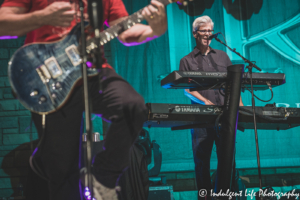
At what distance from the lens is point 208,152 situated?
2791mm

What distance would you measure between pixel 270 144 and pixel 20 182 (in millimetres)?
3395

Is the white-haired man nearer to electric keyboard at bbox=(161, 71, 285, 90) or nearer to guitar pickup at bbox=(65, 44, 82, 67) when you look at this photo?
electric keyboard at bbox=(161, 71, 285, 90)

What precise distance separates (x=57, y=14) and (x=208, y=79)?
1.30m

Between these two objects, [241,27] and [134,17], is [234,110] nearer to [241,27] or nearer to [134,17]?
[134,17]

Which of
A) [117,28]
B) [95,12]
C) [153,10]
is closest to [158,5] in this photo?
[153,10]

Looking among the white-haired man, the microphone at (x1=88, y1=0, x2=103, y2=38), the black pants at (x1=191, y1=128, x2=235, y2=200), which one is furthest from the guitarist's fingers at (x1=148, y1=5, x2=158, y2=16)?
the black pants at (x1=191, y1=128, x2=235, y2=200)

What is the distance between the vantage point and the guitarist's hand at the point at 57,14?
146 cm

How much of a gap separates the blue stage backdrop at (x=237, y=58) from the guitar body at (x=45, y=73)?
7.98ft

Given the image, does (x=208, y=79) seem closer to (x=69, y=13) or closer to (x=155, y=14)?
(x=155, y=14)

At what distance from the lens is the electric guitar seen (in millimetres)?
1413

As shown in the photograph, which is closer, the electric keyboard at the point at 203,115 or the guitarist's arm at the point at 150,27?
the guitarist's arm at the point at 150,27

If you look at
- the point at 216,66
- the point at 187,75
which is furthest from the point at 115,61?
the point at 187,75

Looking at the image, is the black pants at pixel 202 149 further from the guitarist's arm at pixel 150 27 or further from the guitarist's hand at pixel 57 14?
the guitarist's hand at pixel 57 14

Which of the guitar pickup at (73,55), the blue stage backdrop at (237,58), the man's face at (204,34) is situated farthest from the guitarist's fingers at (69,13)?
the blue stage backdrop at (237,58)
